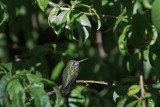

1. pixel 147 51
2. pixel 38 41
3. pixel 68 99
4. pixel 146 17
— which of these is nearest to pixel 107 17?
pixel 147 51

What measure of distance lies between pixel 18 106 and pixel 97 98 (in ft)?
3.03

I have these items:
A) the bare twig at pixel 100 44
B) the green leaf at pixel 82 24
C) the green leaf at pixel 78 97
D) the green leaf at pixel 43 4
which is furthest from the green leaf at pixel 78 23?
the bare twig at pixel 100 44

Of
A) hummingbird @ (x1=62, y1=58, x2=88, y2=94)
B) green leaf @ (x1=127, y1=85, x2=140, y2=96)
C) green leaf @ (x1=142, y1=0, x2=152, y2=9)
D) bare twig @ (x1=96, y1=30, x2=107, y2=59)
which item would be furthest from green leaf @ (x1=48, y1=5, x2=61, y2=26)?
bare twig @ (x1=96, y1=30, x2=107, y2=59)

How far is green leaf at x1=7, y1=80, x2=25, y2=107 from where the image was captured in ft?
6.54

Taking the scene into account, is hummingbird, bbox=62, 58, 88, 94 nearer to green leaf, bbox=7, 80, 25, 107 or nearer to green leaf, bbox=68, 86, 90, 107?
green leaf, bbox=7, 80, 25, 107

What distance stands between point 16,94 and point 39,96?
0.09m

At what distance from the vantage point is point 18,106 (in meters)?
1.99

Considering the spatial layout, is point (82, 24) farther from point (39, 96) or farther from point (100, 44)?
point (100, 44)

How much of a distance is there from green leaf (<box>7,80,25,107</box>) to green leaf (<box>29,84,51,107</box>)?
0.14 feet

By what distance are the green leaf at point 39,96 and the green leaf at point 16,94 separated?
0.14 feet

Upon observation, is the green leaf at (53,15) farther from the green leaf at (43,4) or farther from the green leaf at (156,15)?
the green leaf at (156,15)

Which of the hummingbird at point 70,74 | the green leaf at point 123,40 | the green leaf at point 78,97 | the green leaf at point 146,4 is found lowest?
the green leaf at point 78,97

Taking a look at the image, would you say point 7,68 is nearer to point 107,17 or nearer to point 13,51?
point 107,17

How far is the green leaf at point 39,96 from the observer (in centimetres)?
200
